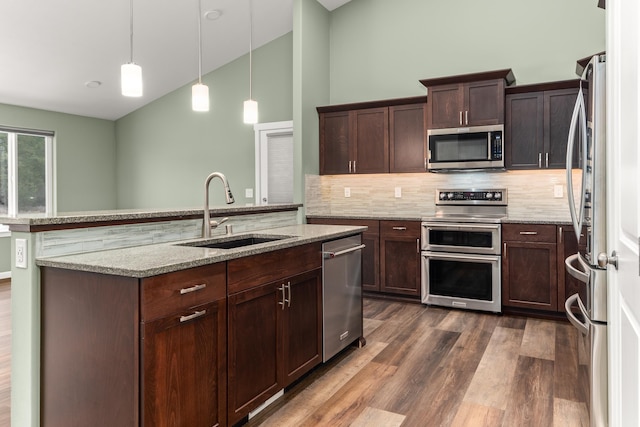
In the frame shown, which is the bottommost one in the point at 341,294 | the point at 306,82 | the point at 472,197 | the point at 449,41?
the point at 341,294

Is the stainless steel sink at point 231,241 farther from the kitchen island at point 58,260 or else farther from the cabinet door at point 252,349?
the cabinet door at point 252,349

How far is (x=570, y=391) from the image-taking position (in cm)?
246

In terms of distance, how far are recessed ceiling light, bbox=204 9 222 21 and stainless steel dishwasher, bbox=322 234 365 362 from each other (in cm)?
320

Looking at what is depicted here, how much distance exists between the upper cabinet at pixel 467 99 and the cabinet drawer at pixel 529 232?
3.38ft

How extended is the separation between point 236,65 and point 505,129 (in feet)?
12.2

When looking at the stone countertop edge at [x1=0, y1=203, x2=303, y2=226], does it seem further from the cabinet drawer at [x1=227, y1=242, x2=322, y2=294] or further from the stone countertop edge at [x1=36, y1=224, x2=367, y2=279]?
the cabinet drawer at [x1=227, y1=242, x2=322, y2=294]

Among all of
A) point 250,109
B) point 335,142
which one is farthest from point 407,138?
point 250,109

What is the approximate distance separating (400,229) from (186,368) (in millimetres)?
3138

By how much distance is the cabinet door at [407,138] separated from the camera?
4613 millimetres

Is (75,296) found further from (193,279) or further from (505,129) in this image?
(505,129)

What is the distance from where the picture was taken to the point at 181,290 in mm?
1697

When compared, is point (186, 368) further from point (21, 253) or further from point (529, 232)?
point (529, 232)

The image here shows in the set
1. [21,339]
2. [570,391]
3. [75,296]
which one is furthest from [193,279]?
[570,391]

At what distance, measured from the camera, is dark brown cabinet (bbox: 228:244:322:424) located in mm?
1991
